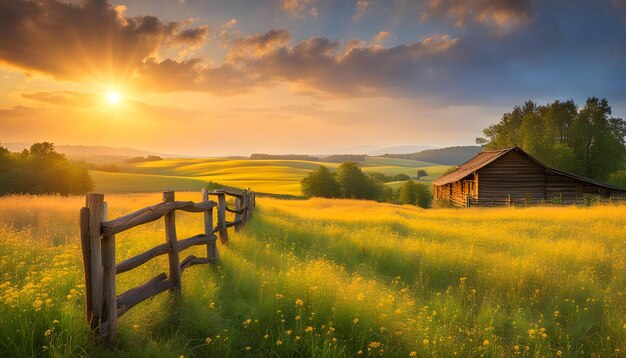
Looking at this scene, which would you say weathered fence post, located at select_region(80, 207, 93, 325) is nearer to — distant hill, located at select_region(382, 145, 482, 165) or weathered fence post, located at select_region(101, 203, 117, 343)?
weathered fence post, located at select_region(101, 203, 117, 343)

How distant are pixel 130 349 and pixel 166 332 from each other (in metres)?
0.60

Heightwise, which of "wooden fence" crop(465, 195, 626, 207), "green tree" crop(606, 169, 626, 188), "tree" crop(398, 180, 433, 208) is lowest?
"tree" crop(398, 180, 433, 208)

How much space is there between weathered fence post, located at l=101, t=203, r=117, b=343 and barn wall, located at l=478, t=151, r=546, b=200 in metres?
35.7

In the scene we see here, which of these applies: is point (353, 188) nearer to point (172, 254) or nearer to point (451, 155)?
point (172, 254)

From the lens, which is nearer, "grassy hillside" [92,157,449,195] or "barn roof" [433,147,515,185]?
"barn roof" [433,147,515,185]

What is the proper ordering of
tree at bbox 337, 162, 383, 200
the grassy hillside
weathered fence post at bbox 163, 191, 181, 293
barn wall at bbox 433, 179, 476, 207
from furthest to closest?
the grassy hillside, tree at bbox 337, 162, 383, 200, barn wall at bbox 433, 179, 476, 207, weathered fence post at bbox 163, 191, 181, 293

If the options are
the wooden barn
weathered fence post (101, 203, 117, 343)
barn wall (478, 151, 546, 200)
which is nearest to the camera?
weathered fence post (101, 203, 117, 343)

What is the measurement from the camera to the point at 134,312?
5.15 metres

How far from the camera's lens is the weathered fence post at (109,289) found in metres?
4.55

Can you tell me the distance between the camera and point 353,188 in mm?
65125

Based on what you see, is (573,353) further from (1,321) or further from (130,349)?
(1,321)

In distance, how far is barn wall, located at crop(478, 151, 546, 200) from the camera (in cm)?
3572

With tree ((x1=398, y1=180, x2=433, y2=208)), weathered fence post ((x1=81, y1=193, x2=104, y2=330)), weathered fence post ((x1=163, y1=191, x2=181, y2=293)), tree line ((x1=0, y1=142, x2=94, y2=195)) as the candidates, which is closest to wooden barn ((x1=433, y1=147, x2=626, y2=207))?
tree ((x1=398, y1=180, x2=433, y2=208))

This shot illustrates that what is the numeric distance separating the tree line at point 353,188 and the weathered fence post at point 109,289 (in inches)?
2217
